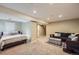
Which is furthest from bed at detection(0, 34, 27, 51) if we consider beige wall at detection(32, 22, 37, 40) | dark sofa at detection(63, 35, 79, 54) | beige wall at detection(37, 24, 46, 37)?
dark sofa at detection(63, 35, 79, 54)

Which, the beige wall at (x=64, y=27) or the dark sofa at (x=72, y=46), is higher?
the beige wall at (x=64, y=27)

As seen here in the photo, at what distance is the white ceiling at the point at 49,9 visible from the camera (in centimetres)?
201

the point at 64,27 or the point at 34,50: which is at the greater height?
the point at 64,27

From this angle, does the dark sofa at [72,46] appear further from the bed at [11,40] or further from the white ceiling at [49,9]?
the bed at [11,40]

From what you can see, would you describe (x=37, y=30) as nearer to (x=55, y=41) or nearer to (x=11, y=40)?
(x=55, y=41)

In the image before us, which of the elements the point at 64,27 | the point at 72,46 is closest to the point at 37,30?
the point at 64,27

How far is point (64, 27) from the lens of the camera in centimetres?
222

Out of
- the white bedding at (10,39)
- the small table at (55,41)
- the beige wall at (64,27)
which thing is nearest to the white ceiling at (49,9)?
the beige wall at (64,27)

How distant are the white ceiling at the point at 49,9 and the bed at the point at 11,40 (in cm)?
59

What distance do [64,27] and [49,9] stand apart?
56cm
